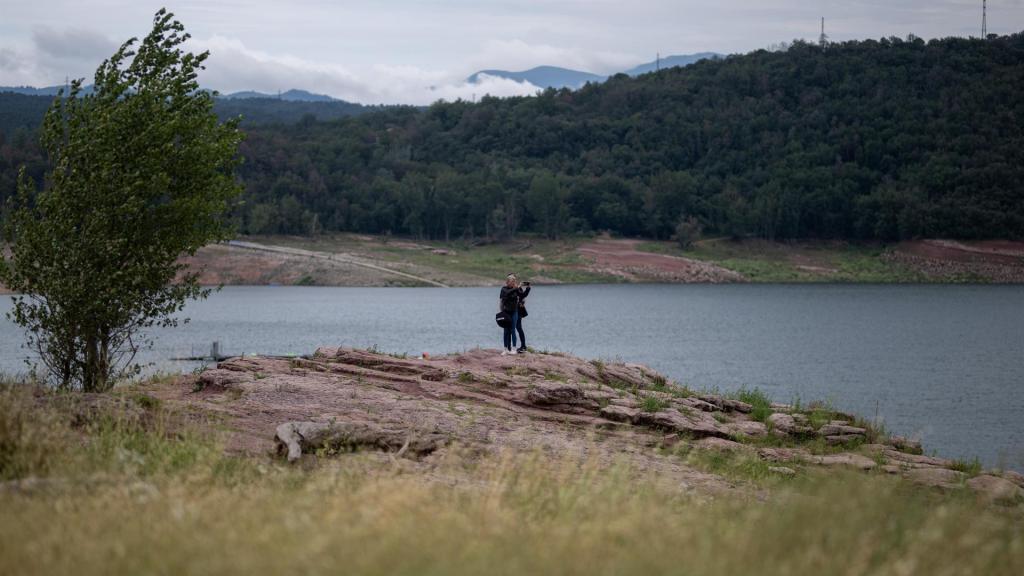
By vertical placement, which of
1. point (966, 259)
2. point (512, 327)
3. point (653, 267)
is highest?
point (512, 327)

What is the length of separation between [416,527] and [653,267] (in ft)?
389

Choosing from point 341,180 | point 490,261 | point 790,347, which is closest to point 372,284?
point 490,261

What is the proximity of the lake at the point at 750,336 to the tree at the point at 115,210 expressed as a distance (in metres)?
8.73

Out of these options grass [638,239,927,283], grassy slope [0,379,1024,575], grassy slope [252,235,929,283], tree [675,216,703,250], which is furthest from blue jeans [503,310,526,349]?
tree [675,216,703,250]

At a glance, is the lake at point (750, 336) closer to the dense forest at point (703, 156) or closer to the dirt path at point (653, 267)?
the dirt path at point (653, 267)

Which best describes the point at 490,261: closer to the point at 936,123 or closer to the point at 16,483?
the point at 936,123

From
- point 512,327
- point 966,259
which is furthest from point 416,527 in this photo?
point 966,259

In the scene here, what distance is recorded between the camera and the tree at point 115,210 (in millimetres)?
19656

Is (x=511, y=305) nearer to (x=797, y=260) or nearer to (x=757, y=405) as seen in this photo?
(x=757, y=405)

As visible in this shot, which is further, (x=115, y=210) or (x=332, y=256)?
(x=332, y=256)

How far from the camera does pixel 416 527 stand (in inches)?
309

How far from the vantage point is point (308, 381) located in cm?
2086

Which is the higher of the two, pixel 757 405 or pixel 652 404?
pixel 652 404

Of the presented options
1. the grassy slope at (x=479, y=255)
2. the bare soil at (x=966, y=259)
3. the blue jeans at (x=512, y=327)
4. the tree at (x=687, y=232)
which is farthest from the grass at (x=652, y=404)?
the bare soil at (x=966, y=259)
